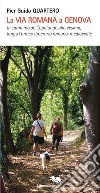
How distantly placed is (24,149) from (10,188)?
634cm

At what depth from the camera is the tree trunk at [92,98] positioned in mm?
8477

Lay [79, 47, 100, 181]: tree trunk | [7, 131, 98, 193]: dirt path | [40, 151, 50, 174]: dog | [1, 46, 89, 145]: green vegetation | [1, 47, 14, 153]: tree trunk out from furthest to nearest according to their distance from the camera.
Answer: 1. [1, 46, 89, 145]: green vegetation
2. [1, 47, 14, 153]: tree trunk
3. [40, 151, 50, 174]: dog
4. [7, 131, 98, 193]: dirt path
5. [79, 47, 100, 181]: tree trunk

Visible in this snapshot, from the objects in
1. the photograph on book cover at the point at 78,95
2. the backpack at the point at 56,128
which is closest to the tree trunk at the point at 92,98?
the photograph on book cover at the point at 78,95

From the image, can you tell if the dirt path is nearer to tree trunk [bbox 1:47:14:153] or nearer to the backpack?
tree trunk [bbox 1:47:14:153]
